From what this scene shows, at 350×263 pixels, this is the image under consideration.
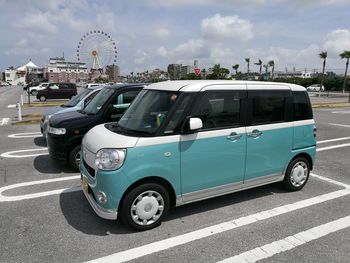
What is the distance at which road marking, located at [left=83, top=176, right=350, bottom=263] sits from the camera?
10.9ft

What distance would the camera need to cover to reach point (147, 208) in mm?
3799

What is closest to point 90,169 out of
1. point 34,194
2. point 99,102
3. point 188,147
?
point 188,147

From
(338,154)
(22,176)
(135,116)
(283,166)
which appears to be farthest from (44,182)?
(338,154)

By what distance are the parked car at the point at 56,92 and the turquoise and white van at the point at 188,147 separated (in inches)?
1054

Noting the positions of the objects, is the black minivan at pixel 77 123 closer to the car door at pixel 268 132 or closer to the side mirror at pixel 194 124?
the side mirror at pixel 194 124

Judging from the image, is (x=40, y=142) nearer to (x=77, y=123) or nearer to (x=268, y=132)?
(x=77, y=123)

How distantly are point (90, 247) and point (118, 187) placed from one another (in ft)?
2.37

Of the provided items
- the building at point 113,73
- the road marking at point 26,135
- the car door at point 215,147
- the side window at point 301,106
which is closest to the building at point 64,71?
the building at point 113,73

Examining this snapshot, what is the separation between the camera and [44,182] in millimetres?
5629

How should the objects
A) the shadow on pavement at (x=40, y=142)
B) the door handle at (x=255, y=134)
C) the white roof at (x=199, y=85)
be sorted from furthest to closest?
the shadow on pavement at (x=40, y=142), the door handle at (x=255, y=134), the white roof at (x=199, y=85)

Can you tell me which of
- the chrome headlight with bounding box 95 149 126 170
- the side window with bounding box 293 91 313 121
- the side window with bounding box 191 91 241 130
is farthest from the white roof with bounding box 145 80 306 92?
the chrome headlight with bounding box 95 149 126 170

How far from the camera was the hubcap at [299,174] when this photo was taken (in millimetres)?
5129

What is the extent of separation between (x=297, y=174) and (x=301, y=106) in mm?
1125

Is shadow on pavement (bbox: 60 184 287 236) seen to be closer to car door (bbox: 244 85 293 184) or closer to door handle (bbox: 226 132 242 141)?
car door (bbox: 244 85 293 184)
